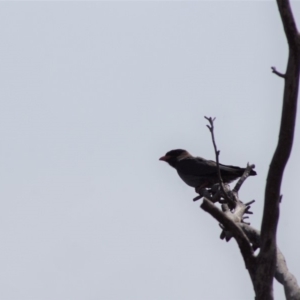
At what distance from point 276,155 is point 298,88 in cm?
50

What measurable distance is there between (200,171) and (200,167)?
0.18m

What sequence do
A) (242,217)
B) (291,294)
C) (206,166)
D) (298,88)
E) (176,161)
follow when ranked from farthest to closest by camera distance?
(176,161)
(206,166)
(242,217)
(291,294)
(298,88)

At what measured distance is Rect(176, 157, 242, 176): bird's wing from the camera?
474 inches

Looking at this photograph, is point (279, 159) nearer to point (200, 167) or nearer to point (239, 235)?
point (239, 235)

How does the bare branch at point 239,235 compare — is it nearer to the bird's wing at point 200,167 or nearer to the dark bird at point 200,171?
the dark bird at point 200,171

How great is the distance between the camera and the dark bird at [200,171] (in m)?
12.0

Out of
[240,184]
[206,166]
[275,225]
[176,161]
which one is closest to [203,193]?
[240,184]

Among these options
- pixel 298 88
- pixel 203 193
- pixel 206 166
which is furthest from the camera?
pixel 206 166

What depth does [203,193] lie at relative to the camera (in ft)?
34.3

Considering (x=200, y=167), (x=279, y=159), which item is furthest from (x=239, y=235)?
(x=200, y=167)

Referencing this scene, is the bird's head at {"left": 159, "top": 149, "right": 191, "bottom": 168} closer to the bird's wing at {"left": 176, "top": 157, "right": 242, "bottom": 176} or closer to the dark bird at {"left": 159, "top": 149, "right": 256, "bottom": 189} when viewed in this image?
the dark bird at {"left": 159, "top": 149, "right": 256, "bottom": 189}

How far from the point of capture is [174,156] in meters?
14.5

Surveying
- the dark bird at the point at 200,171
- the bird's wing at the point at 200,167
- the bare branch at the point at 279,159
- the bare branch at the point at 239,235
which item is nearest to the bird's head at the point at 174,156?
the dark bird at the point at 200,171

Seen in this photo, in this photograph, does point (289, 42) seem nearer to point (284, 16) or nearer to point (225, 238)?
point (284, 16)
